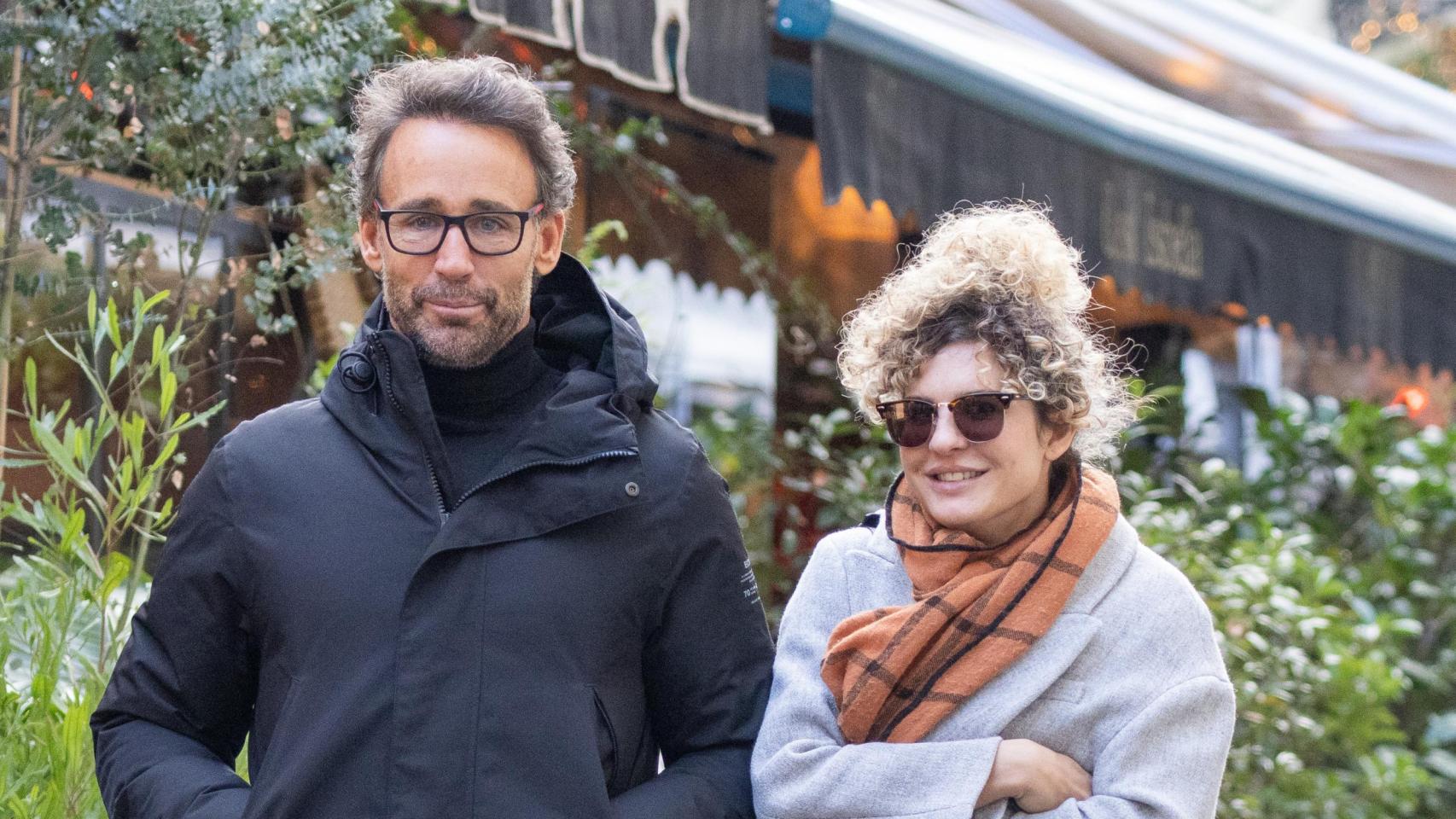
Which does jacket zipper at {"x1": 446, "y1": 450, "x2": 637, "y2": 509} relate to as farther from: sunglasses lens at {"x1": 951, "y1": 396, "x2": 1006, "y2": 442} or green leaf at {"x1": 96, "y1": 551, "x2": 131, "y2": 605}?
green leaf at {"x1": 96, "y1": 551, "x2": 131, "y2": 605}

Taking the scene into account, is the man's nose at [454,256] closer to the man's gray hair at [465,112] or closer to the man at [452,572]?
the man at [452,572]

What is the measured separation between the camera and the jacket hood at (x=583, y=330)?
208 centimetres

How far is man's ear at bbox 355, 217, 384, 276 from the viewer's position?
6.73 ft

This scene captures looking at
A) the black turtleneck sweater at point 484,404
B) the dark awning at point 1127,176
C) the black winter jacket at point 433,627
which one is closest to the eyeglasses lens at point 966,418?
the black winter jacket at point 433,627

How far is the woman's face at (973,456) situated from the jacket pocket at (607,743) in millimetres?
528

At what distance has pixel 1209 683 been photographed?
1.95 meters

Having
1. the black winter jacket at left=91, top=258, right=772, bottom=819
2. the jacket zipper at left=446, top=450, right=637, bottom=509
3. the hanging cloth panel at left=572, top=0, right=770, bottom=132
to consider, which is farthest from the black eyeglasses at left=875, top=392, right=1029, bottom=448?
the hanging cloth panel at left=572, top=0, right=770, bottom=132

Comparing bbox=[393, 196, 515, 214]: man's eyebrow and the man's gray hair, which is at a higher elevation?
the man's gray hair

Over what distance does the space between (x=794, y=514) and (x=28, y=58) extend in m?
3.01

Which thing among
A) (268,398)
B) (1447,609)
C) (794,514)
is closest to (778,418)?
(794,514)

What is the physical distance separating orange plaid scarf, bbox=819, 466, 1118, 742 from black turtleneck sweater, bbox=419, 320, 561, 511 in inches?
20.9

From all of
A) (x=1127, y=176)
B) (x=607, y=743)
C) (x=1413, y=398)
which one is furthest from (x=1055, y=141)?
(x=1413, y=398)

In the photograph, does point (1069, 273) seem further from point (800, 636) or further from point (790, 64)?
point (790, 64)

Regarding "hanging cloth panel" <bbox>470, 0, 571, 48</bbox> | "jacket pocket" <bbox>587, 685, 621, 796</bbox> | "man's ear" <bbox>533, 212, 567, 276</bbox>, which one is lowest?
"jacket pocket" <bbox>587, 685, 621, 796</bbox>
